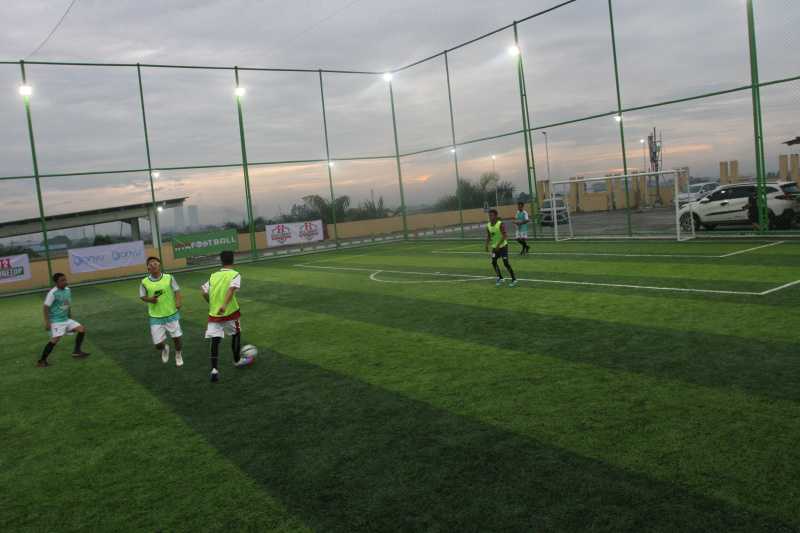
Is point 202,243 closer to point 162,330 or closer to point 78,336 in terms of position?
point 78,336

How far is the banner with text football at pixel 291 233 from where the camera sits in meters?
28.7

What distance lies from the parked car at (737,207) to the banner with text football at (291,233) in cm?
1708

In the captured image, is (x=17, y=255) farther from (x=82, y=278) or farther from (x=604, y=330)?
(x=604, y=330)

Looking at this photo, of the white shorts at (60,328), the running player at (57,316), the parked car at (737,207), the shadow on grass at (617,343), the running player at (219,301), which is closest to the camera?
the shadow on grass at (617,343)

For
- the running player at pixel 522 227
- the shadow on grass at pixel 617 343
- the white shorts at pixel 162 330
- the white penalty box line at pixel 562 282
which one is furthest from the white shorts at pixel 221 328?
the running player at pixel 522 227

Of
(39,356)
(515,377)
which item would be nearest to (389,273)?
(39,356)

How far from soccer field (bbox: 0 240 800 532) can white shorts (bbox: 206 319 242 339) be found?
2.19ft

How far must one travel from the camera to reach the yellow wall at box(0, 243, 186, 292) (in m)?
22.5

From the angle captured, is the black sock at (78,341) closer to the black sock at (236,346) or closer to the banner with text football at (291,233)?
the black sock at (236,346)

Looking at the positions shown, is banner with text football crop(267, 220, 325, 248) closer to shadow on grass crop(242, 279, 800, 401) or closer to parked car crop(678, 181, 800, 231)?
shadow on grass crop(242, 279, 800, 401)

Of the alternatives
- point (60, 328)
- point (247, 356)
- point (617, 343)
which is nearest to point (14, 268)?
point (60, 328)

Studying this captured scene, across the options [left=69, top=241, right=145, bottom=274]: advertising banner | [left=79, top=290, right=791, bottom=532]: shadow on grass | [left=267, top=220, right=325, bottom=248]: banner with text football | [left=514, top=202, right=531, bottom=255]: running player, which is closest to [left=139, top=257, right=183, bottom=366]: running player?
[left=79, top=290, right=791, bottom=532]: shadow on grass

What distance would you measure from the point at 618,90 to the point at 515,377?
17.8 metres

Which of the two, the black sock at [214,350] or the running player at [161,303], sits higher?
the running player at [161,303]
